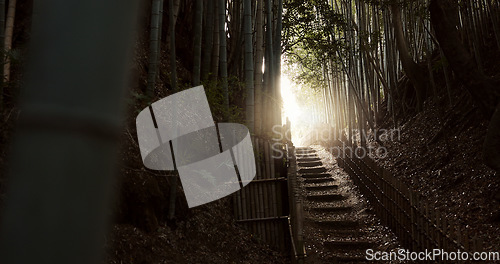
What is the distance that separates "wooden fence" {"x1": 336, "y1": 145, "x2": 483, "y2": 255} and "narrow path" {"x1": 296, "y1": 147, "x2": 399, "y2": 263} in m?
0.22

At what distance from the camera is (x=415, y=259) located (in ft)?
15.7

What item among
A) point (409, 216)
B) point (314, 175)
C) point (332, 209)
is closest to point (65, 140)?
point (409, 216)

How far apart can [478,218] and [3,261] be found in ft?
17.8

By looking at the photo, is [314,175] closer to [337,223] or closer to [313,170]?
[313,170]

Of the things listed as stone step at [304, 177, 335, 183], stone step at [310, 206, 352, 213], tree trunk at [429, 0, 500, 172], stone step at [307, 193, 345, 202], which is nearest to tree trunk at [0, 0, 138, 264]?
tree trunk at [429, 0, 500, 172]

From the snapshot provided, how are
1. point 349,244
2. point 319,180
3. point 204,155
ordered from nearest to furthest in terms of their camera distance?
point 204,155
point 349,244
point 319,180

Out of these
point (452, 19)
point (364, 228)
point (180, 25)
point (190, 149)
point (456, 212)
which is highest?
point (180, 25)

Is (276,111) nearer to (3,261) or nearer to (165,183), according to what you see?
(165,183)

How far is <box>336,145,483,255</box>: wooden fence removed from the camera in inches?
151

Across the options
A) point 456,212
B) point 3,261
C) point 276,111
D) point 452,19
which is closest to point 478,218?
point 456,212

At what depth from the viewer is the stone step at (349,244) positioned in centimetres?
578

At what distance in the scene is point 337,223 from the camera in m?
6.69

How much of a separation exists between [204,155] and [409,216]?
2.59 metres

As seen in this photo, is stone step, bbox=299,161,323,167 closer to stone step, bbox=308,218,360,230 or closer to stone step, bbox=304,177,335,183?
stone step, bbox=304,177,335,183
